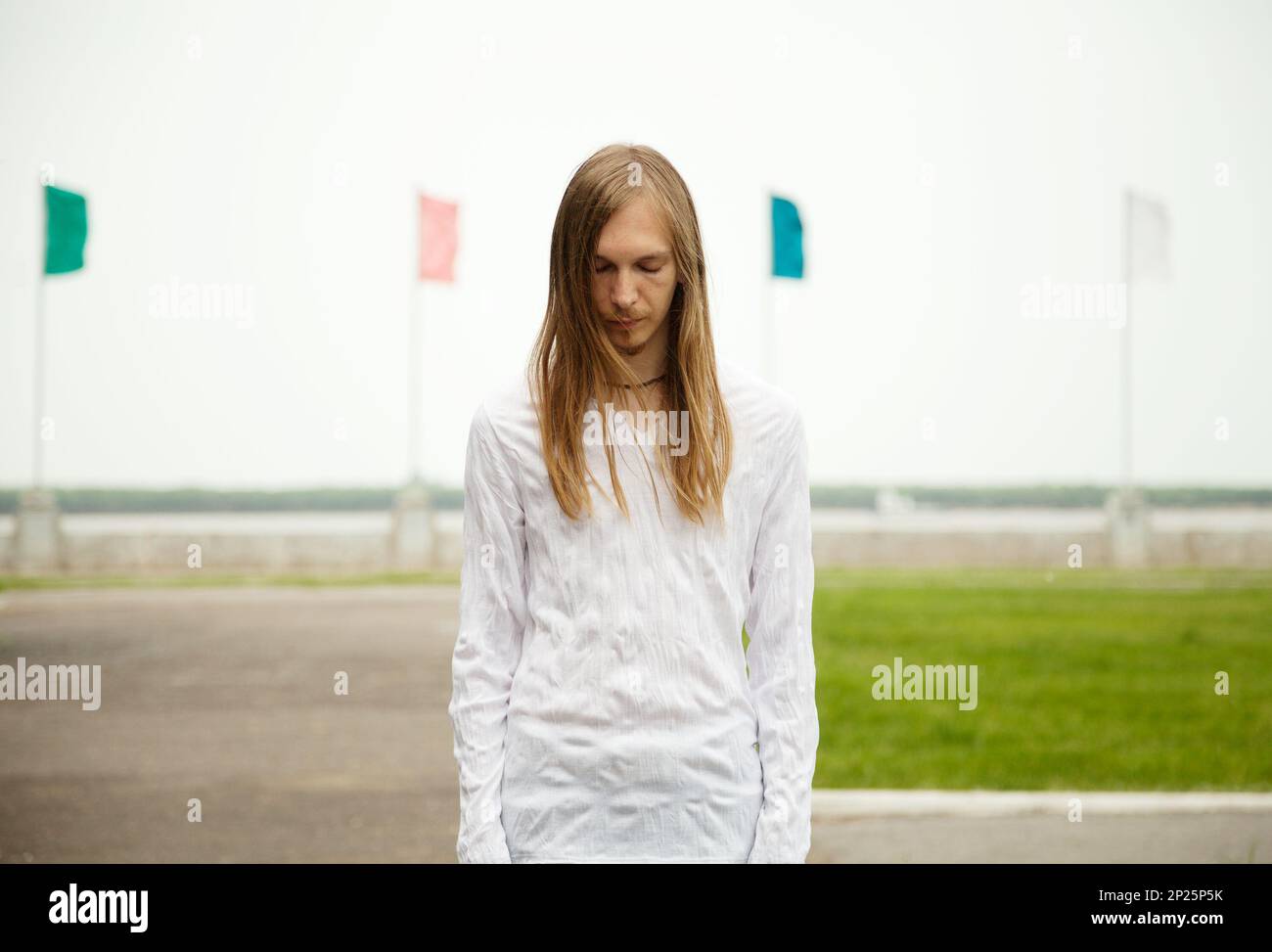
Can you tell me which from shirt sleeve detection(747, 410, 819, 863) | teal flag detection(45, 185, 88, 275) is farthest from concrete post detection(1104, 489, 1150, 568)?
Answer: shirt sleeve detection(747, 410, 819, 863)

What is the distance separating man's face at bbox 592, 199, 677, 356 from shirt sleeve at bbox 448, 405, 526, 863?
10.3 inches

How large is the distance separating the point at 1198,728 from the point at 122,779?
241 inches

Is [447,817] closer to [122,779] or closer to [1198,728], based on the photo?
[122,779]

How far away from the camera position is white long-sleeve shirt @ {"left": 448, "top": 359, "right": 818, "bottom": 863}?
1952mm

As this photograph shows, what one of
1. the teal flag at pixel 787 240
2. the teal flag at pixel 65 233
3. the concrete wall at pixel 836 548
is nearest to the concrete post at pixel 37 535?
the concrete wall at pixel 836 548

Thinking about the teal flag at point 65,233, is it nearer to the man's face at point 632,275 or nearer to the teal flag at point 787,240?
the teal flag at point 787,240

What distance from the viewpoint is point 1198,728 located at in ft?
25.1

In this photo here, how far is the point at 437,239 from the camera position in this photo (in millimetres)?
20047

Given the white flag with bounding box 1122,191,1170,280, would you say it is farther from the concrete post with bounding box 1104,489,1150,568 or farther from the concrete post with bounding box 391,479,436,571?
the concrete post with bounding box 391,479,436,571

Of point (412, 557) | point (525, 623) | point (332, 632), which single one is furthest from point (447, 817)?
point (412, 557)

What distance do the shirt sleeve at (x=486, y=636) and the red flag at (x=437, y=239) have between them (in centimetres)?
1844

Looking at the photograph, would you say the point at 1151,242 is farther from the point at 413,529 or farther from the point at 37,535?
the point at 37,535
